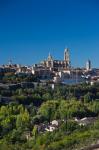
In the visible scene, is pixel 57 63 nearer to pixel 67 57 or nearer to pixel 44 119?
pixel 67 57

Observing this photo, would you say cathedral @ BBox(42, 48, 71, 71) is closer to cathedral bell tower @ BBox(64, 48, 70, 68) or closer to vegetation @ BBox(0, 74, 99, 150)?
cathedral bell tower @ BBox(64, 48, 70, 68)

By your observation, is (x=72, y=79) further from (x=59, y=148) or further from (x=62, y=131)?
(x=59, y=148)

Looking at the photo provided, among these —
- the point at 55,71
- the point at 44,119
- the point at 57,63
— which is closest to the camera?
the point at 44,119

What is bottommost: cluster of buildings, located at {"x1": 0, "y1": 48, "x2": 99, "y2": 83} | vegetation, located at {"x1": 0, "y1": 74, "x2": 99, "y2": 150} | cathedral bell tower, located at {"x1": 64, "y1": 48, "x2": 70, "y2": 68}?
vegetation, located at {"x1": 0, "y1": 74, "x2": 99, "y2": 150}

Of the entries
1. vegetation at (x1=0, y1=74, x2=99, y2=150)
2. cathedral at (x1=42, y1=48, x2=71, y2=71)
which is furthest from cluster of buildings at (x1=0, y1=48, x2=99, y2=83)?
vegetation at (x1=0, y1=74, x2=99, y2=150)

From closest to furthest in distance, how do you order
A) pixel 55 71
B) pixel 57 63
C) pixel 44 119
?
pixel 44 119
pixel 55 71
pixel 57 63

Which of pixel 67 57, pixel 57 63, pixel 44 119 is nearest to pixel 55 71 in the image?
pixel 57 63

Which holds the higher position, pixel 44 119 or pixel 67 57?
pixel 67 57

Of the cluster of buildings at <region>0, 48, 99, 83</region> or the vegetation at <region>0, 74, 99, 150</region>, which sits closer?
the vegetation at <region>0, 74, 99, 150</region>

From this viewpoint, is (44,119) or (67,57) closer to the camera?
(44,119)

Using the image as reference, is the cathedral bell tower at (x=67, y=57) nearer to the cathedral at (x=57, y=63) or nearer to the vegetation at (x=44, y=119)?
the cathedral at (x=57, y=63)
